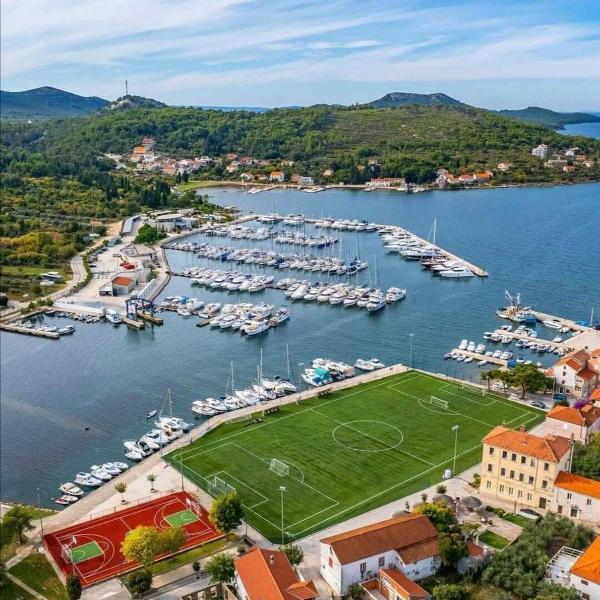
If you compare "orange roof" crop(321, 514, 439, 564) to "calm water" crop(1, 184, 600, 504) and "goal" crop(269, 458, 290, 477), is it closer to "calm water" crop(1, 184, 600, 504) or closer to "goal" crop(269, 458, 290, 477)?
"goal" crop(269, 458, 290, 477)

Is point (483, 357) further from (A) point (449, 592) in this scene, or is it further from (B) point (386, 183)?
(B) point (386, 183)

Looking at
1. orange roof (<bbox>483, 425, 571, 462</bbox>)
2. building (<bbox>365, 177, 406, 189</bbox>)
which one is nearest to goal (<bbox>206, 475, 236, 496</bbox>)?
orange roof (<bbox>483, 425, 571, 462</bbox>)

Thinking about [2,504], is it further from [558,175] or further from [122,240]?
[558,175]

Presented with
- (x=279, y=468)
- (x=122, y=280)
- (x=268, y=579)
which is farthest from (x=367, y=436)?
(x=122, y=280)

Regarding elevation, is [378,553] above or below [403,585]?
above

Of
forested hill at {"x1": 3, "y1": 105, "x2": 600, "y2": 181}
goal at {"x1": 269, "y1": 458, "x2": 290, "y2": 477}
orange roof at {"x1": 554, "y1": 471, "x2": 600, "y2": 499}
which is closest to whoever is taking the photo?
orange roof at {"x1": 554, "y1": 471, "x2": 600, "y2": 499}

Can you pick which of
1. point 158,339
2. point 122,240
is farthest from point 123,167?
point 158,339

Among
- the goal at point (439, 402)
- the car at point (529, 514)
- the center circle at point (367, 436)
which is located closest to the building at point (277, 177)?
the goal at point (439, 402)
